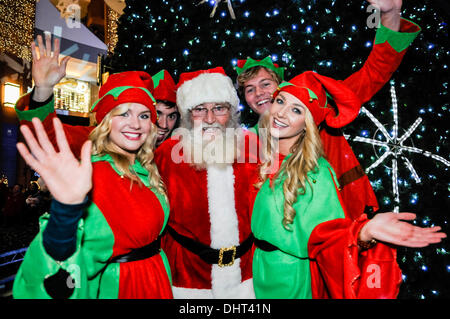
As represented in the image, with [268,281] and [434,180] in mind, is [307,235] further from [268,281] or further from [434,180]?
[434,180]

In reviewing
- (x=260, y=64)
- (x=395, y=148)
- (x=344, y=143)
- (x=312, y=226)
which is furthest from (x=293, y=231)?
(x=395, y=148)

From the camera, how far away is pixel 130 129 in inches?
78.7

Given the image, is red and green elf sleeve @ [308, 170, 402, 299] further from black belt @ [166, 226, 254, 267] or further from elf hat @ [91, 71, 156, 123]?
elf hat @ [91, 71, 156, 123]

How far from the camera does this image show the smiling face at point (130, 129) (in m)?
2.00

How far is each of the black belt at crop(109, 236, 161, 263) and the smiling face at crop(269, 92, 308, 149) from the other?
1244mm

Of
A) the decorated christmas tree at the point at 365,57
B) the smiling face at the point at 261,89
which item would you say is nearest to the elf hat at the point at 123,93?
the smiling face at the point at 261,89

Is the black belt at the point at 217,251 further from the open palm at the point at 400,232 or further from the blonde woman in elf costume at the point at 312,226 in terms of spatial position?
the open palm at the point at 400,232

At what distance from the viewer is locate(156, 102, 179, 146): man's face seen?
10.8 ft

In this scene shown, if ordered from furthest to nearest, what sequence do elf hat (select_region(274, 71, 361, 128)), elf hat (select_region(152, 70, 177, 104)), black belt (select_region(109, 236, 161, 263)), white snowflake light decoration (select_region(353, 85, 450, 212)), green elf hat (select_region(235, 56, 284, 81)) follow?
white snowflake light decoration (select_region(353, 85, 450, 212))
green elf hat (select_region(235, 56, 284, 81))
elf hat (select_region(152, 70, 177, 104))
elf hat (select_region(274, 71, 361, 128))
black belt (select_region(109, 236, 161, 263))

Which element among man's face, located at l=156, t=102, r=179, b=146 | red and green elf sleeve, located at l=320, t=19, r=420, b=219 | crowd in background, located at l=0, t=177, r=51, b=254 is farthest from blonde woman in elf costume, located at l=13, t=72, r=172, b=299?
crowd in background, located at l=0, t=177, r=51, b=254

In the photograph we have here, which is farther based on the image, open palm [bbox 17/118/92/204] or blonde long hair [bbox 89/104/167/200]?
blonde long hair [bbox 89/104/167/200]

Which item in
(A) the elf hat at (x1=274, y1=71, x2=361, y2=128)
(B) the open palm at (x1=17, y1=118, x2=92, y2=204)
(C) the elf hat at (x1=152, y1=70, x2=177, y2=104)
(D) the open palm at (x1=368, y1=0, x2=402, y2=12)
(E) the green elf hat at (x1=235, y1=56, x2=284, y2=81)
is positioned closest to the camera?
(B) the open palm at (x1=17, y1=118, x2=92, y2=204)

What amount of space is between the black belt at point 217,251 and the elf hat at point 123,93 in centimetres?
111

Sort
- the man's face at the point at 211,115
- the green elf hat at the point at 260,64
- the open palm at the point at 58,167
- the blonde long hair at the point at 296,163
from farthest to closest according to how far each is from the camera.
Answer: the green elf hat at the point at 260,64
the man's face at the point at 211,115
the blonde long hair at the point at 296,163
the open palm at the point at 58,167
